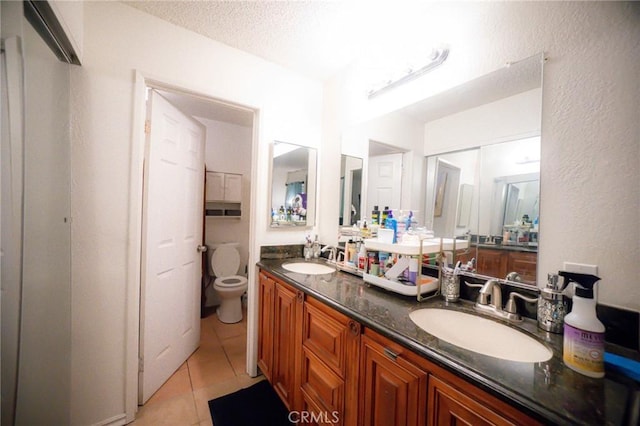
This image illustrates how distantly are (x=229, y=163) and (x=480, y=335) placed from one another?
3.08m

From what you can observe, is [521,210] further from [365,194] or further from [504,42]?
[365,194]

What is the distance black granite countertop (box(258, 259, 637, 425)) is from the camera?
1.53 feet

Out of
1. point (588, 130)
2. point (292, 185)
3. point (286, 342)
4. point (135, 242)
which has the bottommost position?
point (286, 342)

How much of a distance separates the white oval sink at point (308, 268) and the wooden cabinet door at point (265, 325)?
0.19m

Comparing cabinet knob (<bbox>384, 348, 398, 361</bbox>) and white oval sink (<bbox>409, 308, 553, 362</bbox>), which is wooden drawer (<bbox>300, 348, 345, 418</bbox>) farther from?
white oval sink (<bbox>409, 308, 553, 362</bbox>)

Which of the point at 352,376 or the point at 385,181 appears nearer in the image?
the point at 352,376

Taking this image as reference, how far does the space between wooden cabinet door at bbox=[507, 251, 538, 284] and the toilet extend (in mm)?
2392

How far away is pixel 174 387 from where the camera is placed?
1.63m

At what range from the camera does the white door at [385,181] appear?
1496mm

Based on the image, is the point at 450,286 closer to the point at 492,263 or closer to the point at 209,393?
the point at 492,263

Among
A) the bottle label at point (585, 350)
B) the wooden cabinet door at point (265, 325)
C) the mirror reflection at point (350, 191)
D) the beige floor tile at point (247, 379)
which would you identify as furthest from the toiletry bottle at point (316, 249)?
the bottle label at point (585, 350)

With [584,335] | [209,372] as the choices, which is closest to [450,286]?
[584,335]

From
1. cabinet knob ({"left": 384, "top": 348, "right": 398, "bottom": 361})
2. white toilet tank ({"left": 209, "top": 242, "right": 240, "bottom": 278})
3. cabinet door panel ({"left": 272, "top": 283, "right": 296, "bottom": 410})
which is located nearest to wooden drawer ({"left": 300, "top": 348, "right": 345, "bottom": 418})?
cabinet door panel ({"left": 272, "top": 283, "right": 296, "bottom": 410})

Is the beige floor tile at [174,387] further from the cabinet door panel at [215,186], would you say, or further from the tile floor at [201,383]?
the cabinet door panel at [215,186]
